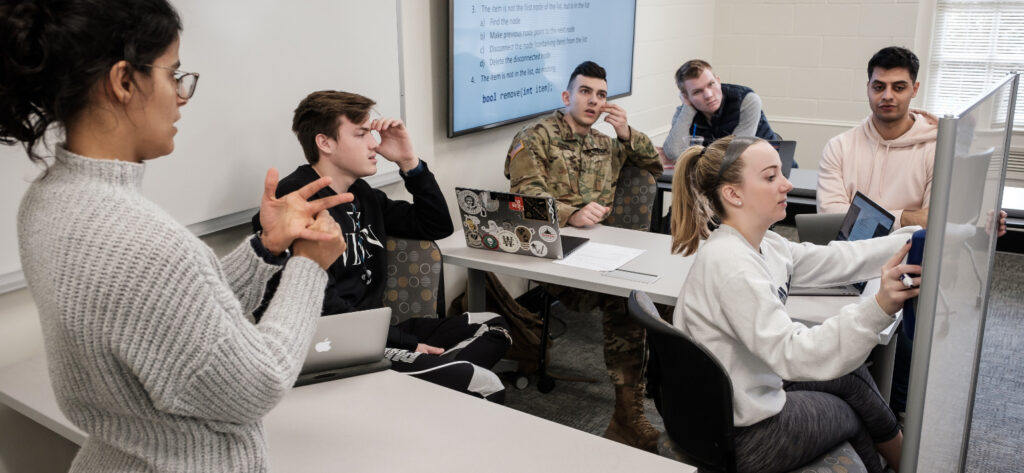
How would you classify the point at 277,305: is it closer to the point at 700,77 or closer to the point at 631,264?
the point at 631,264

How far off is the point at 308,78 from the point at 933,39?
448 centimetres

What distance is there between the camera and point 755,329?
164 centimetres

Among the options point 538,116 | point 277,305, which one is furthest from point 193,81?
point 538,116

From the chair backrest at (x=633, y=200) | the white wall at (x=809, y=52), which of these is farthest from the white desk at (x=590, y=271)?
the white wall at (x=809, y=52)

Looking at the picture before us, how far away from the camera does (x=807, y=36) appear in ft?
18.4

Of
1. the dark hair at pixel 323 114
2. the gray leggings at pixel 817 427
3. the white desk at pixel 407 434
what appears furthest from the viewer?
the dark hair at pixel 323 114

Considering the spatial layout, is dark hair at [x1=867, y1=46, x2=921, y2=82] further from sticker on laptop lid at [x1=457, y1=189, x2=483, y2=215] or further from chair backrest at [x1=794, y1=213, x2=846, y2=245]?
sticker on laptop lid at [x1=457, y1=189, x2=483, y2=215]

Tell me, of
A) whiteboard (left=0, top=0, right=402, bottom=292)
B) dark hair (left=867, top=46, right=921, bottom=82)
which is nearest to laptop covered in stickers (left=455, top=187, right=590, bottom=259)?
whiteboard (left=0, top=0, right=402, bottom=292)

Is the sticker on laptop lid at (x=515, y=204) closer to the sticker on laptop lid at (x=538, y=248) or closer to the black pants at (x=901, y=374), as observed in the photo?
the sticker on laptop lid at (x=538, y=248)

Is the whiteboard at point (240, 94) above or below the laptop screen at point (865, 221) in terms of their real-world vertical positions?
above

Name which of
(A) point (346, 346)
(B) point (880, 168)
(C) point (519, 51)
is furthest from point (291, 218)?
(C) point (519, 51)

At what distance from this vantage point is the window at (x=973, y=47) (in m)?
5.16

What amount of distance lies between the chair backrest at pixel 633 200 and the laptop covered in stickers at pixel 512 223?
709 millimetres

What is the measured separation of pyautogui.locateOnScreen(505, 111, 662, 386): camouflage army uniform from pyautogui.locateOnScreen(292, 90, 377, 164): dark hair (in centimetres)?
80
